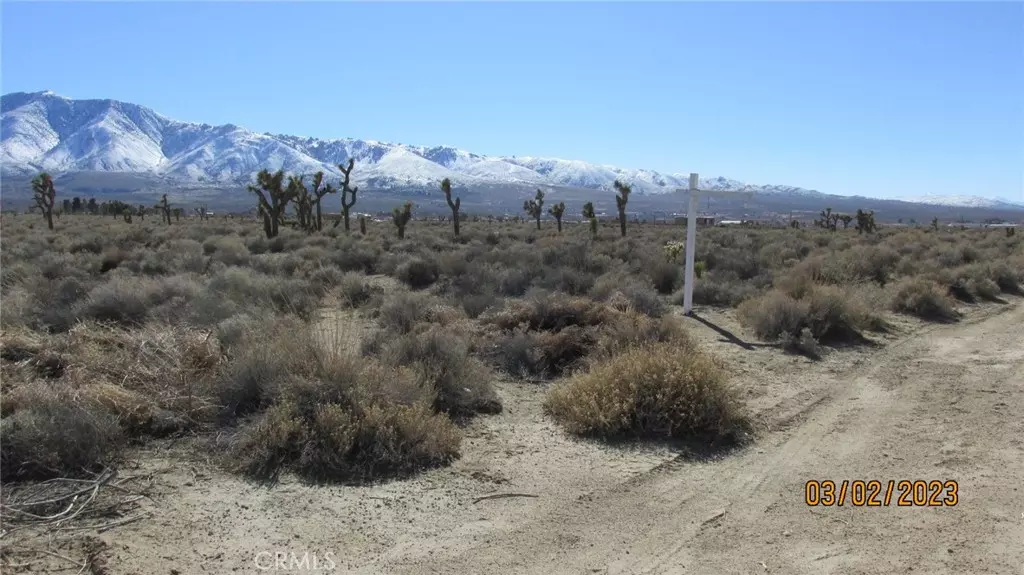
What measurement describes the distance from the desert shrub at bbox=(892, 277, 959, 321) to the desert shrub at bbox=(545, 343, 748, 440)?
8.64 m

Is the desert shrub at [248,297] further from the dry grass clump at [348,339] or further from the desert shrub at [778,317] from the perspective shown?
the desert shrub at [778,317]

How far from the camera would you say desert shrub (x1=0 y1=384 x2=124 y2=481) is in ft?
16.5

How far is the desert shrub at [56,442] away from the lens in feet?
16.5

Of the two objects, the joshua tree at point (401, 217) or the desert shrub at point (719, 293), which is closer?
the desert shrub at point (719, 293)

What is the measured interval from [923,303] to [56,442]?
14264mm

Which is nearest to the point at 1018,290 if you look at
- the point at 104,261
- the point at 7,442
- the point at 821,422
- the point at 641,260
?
the point at 641,260

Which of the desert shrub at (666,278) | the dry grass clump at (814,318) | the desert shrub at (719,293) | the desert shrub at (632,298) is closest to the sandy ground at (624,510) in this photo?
the dry grass clump at (814,318)

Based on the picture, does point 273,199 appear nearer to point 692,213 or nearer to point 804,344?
point 692,213

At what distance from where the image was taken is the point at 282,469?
544 cm

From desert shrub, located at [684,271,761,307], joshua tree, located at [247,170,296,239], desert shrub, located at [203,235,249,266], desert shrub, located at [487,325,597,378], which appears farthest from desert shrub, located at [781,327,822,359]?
joshua tree, located at [247,170,296,239]

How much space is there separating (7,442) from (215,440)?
145 centimetres

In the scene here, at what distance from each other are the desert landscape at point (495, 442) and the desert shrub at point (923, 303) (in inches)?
89.3
